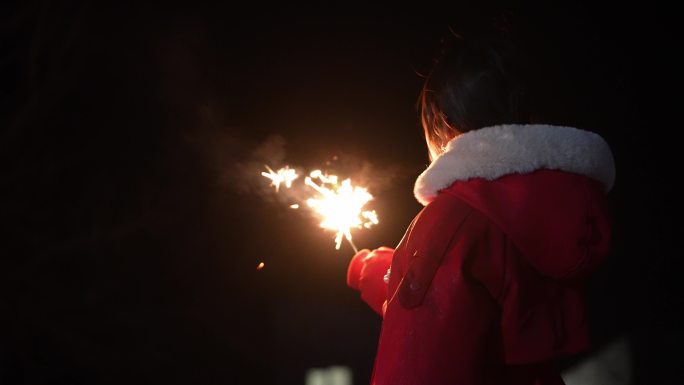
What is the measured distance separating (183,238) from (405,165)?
1.21 meters

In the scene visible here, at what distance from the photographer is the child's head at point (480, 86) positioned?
0.91 m

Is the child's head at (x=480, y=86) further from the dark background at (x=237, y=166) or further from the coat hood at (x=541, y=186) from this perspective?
the dark background at (x=237, y=166)

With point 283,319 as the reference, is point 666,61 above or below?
above

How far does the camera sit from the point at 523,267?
2.76ft

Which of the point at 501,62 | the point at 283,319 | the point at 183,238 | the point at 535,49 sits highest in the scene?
the point at 535,49

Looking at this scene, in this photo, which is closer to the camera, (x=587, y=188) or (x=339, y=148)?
(x=587, y=188)

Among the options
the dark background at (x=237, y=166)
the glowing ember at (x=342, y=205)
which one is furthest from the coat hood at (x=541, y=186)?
the dark background at (x=237, y=166)

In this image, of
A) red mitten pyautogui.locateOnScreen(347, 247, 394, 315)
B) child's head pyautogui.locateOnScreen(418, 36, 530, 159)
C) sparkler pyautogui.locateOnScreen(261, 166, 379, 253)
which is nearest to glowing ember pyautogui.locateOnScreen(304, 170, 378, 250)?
sparkler pyautogui.locateOnScreen(261, 166, 379, 253)

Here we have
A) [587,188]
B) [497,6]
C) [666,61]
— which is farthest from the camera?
[497,6]

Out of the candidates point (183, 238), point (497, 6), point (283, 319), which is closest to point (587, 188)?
point (497, 6)

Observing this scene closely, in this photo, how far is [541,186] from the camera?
82 centimetres

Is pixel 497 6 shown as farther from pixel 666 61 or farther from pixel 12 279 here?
pixel 12 279

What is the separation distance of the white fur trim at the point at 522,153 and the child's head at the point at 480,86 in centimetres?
7

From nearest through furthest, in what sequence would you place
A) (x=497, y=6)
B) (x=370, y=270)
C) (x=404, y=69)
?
(x=370, y=270), (x=497, y=6), (x=404, y=69)
